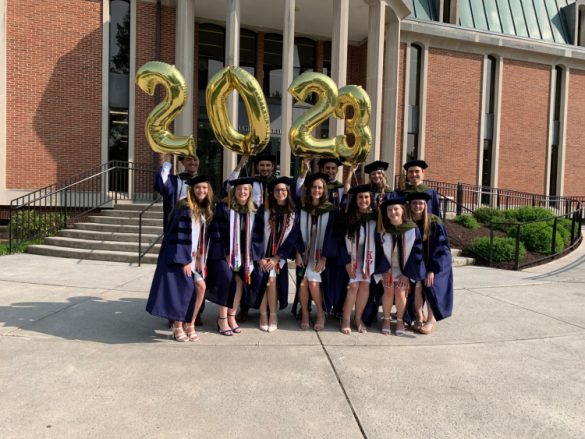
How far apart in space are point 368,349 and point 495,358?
110cm

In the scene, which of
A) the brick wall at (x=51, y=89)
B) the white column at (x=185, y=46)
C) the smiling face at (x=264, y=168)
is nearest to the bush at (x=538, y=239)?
the smiling face at (x=264, y=168)

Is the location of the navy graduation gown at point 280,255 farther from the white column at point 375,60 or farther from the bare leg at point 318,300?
the white column at point 375,60

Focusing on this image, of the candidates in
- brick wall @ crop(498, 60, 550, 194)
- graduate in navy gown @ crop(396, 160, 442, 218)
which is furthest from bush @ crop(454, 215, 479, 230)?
graduate in navy gown @ crop(396, 160, 442, 218)

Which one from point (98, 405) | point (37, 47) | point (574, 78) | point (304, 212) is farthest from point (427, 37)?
point (98, 405)

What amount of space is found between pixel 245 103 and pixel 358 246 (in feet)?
6.69

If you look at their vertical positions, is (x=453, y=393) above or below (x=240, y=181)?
below

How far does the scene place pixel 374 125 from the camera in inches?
492

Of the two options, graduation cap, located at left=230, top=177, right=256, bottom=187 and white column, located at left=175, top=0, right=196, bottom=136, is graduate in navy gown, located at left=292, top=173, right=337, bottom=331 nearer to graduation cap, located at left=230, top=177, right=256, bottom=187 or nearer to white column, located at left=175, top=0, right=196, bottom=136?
graduation cap, located at left=230, top=177, right=256, bottom=187

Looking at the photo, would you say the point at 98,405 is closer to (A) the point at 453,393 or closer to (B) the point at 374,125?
(A) the point at 453,393

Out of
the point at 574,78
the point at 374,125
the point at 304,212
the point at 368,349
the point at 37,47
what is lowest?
the point at 368,349

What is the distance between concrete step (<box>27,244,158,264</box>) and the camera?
870cm

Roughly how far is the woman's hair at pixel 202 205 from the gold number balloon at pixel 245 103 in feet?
3.09

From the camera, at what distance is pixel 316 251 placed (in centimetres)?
451

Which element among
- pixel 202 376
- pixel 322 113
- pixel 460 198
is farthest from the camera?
pixel 460 198
